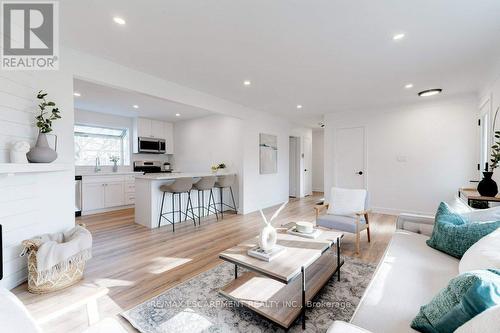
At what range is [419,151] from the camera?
4617 mm

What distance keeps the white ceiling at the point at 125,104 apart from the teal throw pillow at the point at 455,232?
3.85m

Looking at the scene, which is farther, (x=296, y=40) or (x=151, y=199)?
(x=151, y=199)

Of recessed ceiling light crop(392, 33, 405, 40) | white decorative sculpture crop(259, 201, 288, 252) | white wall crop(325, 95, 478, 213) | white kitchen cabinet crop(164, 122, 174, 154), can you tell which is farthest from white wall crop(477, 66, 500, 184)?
white kitchen cabinet crop(164, 122, 174, 154)

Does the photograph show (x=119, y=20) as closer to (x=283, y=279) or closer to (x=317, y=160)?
(x=283, y=279)

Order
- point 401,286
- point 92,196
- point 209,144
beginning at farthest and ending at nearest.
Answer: point 209,144
point 92,196
point 401,286

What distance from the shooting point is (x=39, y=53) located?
2.26m

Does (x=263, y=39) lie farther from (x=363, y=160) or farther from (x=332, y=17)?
(x=363, y=160)

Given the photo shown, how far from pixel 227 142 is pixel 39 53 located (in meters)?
3.54

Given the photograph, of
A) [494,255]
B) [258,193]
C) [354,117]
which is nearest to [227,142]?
[258,193]

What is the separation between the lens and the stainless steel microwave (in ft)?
19.8

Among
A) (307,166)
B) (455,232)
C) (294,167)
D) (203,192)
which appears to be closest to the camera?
(455,232)

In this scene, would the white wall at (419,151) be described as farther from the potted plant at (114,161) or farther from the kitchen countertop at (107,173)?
the potted plant at (114,161)

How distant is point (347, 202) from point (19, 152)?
147 inches

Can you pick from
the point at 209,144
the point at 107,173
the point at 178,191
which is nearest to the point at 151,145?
the point at 107,173
